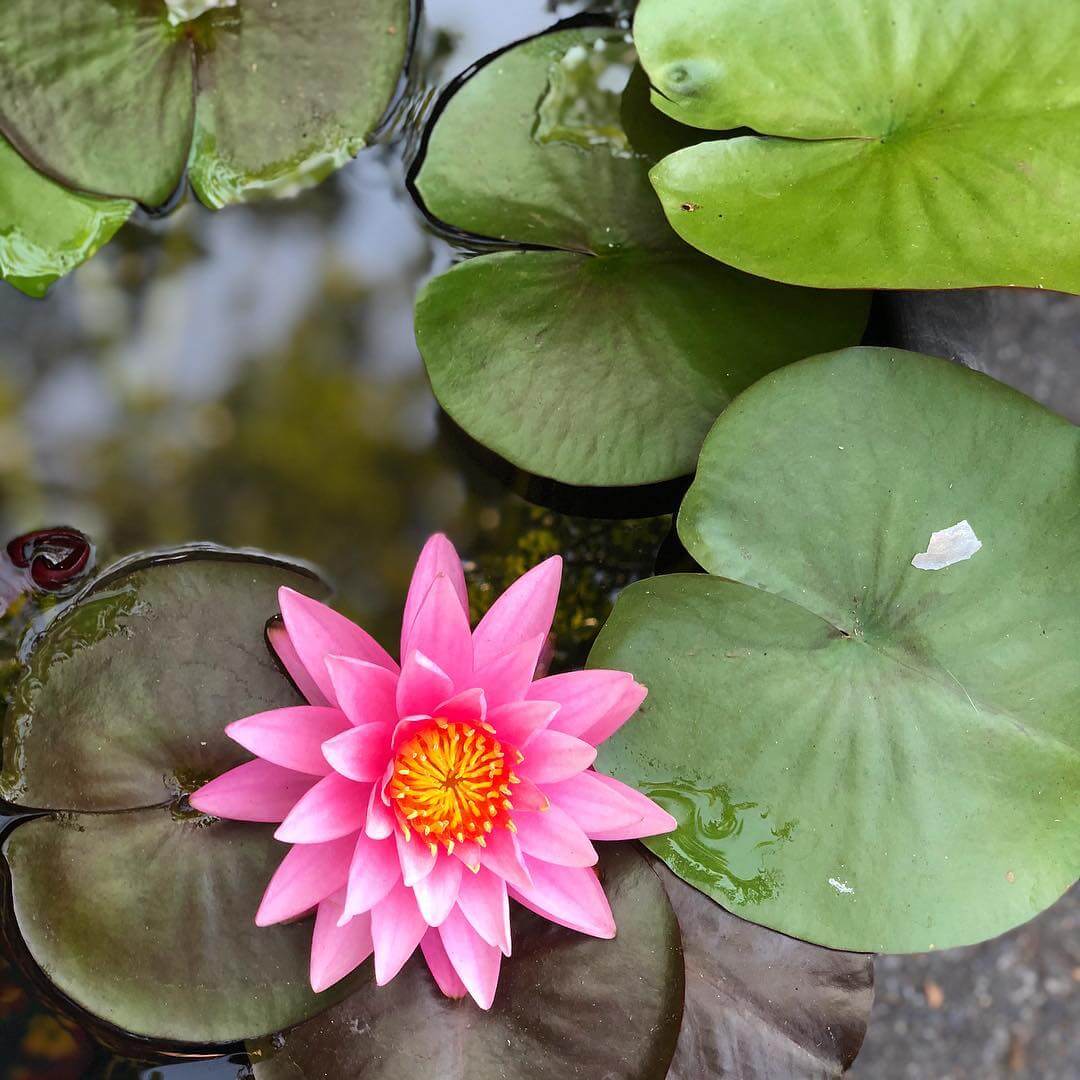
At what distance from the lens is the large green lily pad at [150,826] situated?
130 cm

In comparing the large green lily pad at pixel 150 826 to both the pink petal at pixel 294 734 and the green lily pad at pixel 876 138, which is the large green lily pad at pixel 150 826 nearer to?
the pink petal at pixel 294 734

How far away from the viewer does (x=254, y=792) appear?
1213mm

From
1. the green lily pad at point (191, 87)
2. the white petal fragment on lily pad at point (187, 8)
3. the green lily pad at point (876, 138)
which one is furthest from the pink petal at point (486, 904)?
the white petal fragment on lily pad at point (187, 8)

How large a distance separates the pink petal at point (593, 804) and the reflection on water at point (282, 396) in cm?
47

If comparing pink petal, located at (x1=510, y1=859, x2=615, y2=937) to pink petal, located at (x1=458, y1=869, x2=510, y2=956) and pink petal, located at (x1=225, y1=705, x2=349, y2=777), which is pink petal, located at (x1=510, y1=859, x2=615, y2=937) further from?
pink petal, located at (x1=225, y1=705, x2=349, y2=777)

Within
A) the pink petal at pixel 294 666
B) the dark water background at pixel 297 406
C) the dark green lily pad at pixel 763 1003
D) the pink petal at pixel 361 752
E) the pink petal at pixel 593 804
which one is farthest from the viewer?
the dark water background at pixel 297 406

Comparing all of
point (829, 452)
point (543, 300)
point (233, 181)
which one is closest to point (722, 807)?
point (829, 452)

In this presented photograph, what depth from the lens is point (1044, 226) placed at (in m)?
1.26

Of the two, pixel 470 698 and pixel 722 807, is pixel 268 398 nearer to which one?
pixel 470 698

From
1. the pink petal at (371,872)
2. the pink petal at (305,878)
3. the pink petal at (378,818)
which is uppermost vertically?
the pink petal at (378,818)

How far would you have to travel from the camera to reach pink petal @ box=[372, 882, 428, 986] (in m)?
1.11

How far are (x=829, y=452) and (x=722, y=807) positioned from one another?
1.77 ft

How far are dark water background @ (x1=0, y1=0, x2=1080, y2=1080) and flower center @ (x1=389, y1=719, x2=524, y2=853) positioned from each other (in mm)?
476

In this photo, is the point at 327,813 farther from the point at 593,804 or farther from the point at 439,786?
the point at 593,804
